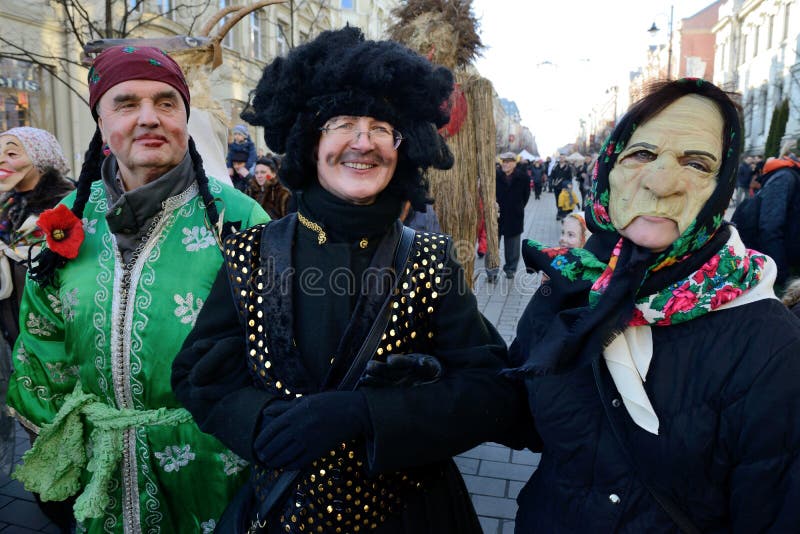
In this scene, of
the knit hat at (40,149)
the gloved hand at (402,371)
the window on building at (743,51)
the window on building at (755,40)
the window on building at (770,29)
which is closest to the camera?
the gloved hand at (402,371)

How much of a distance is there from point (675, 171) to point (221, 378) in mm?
1254

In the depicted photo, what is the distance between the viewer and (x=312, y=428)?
1.36 meters

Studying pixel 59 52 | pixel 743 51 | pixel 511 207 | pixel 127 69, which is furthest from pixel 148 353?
pixel 743 51

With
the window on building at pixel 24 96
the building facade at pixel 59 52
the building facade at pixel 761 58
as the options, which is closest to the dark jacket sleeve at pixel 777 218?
the building facade at pixel 59 52

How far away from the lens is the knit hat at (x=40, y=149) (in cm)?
301

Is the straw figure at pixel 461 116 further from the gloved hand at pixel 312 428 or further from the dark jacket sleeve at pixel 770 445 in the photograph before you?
the dark jacket sleeve at pixel 770 445

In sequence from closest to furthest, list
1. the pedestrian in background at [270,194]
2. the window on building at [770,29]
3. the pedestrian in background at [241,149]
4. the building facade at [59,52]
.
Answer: the pedestrian in background at [270,194]
the pedestrian in background at [241,149]
the building facade at [59,52]
the window on building at [770,29]

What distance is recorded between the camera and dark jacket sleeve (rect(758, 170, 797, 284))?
15.9 ft

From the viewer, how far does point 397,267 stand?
5.17ft

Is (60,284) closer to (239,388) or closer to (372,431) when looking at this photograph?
(239,388)

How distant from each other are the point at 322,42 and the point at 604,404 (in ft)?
3.96

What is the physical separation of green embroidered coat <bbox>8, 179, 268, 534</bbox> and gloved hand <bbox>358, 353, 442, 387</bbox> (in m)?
0.79

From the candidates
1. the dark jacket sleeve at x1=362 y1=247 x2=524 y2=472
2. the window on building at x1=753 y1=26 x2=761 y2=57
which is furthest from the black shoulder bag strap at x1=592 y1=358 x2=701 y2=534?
the window on building at x1=753 y1=26 x2=761 y2=57

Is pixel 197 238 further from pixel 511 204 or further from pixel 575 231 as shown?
pixel 511 204
